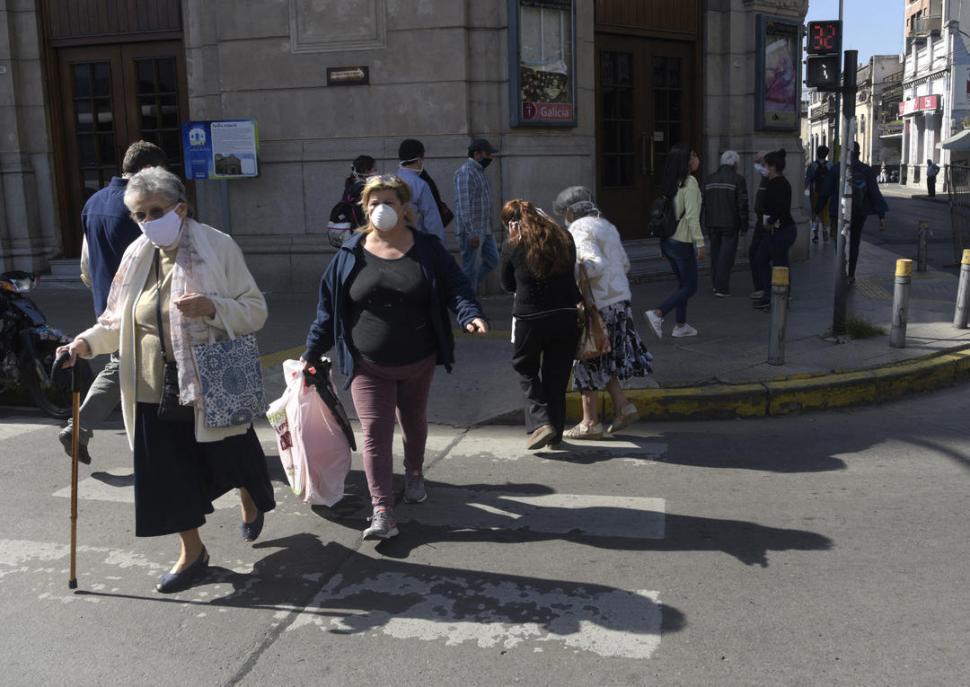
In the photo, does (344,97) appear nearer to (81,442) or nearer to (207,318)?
(81,442)

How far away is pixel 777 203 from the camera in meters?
10.2

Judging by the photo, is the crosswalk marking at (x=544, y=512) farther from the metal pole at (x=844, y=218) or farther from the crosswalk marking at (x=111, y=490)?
the metal pole at (x=844, y=218)

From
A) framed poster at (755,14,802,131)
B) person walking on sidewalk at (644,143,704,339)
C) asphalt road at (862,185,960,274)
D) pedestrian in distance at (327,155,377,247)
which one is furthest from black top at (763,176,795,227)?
asphalt road at (862,185,960,274)

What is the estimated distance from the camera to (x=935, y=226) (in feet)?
84.1

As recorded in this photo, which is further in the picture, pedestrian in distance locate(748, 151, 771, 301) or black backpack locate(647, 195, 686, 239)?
pedestrian in distance locate(748, 151, 771, 301)

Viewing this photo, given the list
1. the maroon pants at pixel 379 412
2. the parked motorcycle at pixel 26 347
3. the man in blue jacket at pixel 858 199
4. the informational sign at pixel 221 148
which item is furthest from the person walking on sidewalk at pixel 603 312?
the man in blue jacket at pixel 858 199

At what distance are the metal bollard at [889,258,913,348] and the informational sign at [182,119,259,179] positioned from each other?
738 cm

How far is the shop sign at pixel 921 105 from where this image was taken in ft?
190

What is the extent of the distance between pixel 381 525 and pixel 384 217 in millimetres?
1526

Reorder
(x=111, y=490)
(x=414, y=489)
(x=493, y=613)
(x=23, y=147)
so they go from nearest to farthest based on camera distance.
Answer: (x=493, y=613) → (x=414, y=489) → (x=111, y=490) → (x=23, y=147)

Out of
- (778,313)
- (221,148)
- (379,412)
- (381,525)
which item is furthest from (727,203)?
(381,525)

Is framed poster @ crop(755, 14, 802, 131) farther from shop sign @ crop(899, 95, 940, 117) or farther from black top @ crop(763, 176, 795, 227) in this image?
shop sign @ crop(899, 95, 940, 117)

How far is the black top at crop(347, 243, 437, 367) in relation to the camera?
15.4ft

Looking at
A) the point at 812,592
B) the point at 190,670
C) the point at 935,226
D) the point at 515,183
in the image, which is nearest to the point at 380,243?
the point at 190,670
